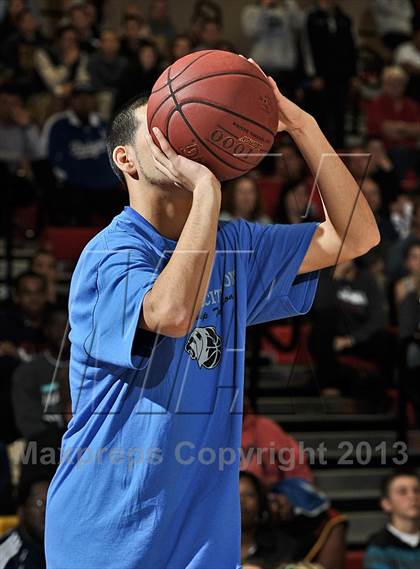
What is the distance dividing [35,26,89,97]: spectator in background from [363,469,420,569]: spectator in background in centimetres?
594

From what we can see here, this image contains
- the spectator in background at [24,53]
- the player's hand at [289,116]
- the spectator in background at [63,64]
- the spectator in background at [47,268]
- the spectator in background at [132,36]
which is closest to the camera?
the player's hand at [289,116]

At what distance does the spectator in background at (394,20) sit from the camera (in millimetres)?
13664

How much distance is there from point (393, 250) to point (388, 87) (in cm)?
374

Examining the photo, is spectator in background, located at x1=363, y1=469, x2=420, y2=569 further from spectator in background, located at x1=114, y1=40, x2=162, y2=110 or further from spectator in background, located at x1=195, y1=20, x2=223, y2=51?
spectator in background, located at x1=195, y1=20, x2=223, y2=51

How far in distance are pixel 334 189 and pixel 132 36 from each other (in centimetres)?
908

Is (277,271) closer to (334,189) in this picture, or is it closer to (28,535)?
(334,189)

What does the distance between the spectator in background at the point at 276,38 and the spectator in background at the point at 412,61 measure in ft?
5.02

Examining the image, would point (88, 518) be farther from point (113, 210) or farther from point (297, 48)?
point (297, 48)

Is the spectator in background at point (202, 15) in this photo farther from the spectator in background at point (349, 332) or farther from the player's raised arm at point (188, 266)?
the player's raised arm at point (188, 266)

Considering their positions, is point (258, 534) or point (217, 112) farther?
point (258, 534)

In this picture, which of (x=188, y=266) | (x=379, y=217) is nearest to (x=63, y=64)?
(x=379, y=217)

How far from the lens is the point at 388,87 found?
11.9 metres

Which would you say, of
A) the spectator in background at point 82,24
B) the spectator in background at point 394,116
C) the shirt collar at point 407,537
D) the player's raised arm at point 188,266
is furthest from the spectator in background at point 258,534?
the spectator in background at point 82,24

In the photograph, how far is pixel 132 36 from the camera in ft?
38.3
